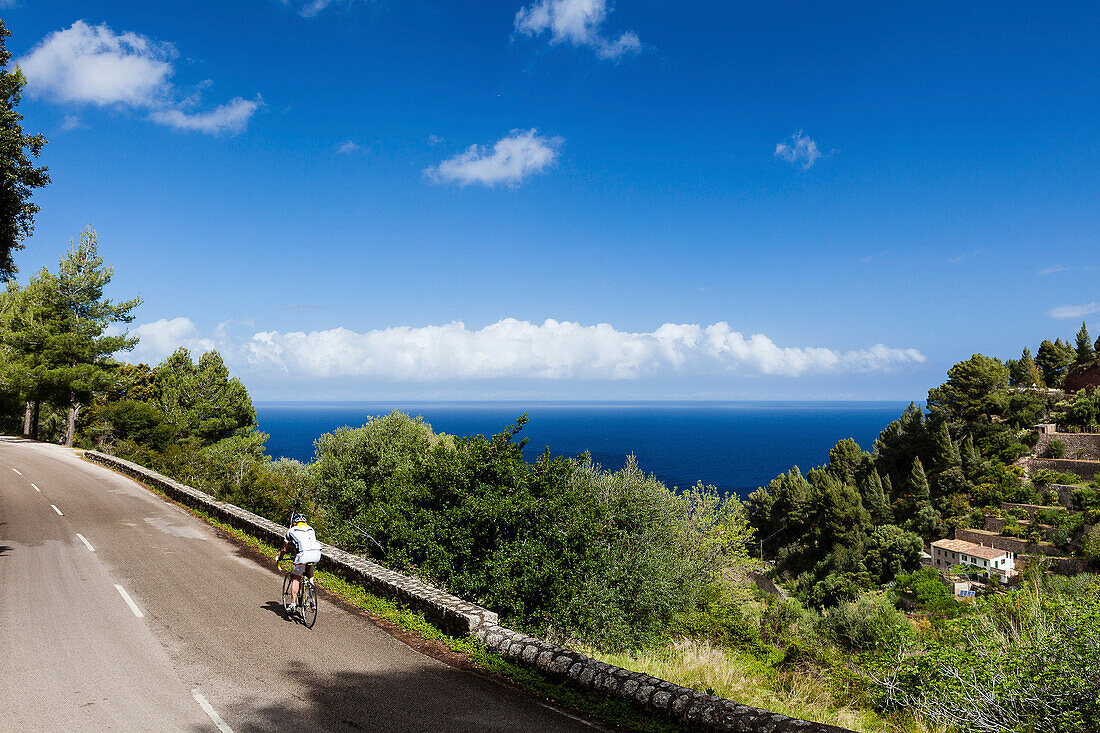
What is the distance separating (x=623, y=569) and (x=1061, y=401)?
11476 centimetres

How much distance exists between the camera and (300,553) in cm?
1002

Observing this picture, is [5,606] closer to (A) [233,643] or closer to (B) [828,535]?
(A) [233,643]

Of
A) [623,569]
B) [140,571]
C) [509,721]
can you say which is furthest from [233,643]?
[623,569]

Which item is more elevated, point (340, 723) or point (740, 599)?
point (340, 723)

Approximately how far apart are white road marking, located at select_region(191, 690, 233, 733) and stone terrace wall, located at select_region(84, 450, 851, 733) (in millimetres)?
3666

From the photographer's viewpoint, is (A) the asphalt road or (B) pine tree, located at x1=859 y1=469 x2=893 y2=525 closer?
(A) the asphalt road

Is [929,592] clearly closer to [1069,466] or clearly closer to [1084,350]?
[1069,466]

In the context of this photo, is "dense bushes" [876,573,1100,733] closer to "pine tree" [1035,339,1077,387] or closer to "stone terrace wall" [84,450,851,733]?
"stone terrace wall" [84,450,851,733]

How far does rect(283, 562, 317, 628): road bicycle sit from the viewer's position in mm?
9750

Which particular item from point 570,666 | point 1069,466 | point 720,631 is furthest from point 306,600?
point 1069,466

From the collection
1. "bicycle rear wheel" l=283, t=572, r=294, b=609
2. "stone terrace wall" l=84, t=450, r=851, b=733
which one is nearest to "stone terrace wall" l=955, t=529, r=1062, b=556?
"stone terrace wall" l=84, t=450, r=851, b=733

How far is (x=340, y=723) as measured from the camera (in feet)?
20.5

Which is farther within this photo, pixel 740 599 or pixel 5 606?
pixel 740 599

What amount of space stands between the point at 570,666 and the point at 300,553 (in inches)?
215
